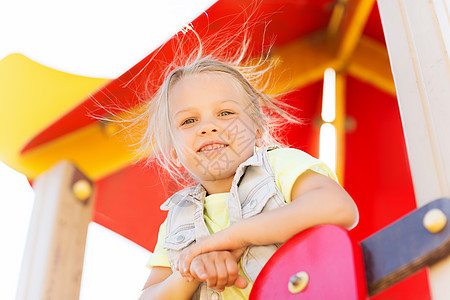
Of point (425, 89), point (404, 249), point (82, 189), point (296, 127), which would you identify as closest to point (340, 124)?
point (296, 127)

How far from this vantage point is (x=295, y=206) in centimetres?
51

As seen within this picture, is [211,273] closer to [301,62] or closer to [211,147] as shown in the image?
[211,147]

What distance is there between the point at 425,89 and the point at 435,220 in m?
0.15

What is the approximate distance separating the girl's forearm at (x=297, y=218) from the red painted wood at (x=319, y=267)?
2 cm

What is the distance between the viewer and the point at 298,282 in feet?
1.46

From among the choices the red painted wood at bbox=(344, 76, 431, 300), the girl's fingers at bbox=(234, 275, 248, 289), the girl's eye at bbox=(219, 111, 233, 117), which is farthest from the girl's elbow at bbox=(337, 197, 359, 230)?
the red painted wood at bbox=(344, 76, 431, 300)

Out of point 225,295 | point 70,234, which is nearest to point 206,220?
point 225,295

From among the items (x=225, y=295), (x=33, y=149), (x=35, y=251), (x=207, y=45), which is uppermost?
(x=207, y=45)

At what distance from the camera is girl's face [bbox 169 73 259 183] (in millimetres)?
645

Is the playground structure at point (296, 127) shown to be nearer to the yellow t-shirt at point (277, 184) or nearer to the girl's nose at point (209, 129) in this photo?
the yellow t-shirt at point (277, 184)

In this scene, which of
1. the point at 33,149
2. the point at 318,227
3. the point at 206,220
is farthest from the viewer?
the point at 33,149

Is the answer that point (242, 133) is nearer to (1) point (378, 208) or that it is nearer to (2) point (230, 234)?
(2) point (230, 234)

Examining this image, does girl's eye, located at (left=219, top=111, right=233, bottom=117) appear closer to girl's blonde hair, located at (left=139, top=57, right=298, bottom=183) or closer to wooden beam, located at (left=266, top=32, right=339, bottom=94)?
girl's blonde hair, located at (left=139, top=57, right=298, bottom=183)

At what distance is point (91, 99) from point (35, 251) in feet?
0.87
